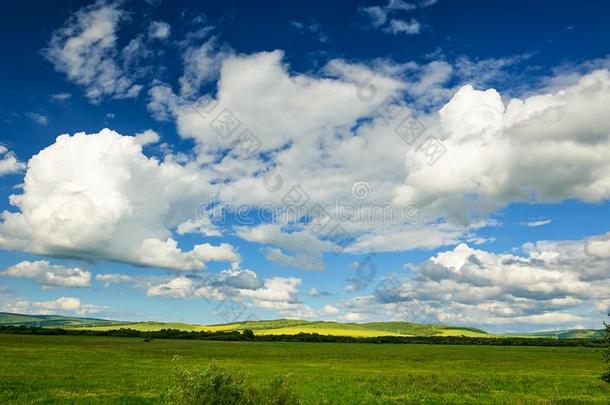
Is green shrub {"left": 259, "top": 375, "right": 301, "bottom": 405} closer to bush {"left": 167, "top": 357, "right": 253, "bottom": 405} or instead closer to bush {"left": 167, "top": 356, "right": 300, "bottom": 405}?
bush {"left": 167, "top": 356, "right": 300, "bottom": 405}

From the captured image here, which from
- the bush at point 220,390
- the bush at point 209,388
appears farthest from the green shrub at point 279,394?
the bush at point 209,388

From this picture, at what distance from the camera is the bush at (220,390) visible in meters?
14.3

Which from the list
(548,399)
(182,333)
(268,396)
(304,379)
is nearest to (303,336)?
(182,333)

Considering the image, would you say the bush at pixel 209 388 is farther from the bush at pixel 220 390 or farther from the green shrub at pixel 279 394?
the green shrub at pixel 279 394

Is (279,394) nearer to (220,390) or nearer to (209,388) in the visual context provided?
(220,390)

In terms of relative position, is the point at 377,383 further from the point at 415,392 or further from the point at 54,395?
the point at 54,395

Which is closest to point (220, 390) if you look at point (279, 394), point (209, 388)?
point (209, 388)

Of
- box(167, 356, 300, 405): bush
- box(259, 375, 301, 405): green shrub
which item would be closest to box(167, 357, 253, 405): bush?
box(167, 356, 300, 405): bush

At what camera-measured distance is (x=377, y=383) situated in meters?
38.5

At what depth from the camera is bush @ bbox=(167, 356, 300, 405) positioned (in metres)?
14.3

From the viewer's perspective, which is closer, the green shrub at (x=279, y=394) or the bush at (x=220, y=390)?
the bush at (x=220, y=390)

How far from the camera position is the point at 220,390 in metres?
14.5

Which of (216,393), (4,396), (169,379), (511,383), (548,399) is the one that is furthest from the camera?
(511,383)

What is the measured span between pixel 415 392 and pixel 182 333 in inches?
6802
